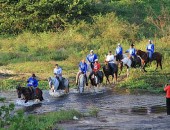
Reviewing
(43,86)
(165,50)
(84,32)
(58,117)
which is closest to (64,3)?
(84,32)

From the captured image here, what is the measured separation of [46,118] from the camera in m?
17.2

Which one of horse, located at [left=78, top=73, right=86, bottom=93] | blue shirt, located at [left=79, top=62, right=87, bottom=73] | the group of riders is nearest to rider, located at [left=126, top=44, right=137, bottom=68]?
the group of riders

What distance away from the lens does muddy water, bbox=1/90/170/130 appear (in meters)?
16.9

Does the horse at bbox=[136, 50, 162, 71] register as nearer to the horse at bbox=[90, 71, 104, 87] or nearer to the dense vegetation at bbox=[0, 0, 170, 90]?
the dense vegetation at bbox=[0, 0, 170, 90]

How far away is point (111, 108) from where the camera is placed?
20703 mm

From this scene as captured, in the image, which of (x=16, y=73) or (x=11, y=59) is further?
(x=11, y=59)

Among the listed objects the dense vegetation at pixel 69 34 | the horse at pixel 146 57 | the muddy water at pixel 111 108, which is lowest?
the muddy water at pixel 111 108

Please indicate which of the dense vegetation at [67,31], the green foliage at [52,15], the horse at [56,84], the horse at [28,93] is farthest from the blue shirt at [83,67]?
the green foliage at [52,15]

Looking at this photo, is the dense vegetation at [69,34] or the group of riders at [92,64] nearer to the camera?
the group of riders at [92,64]

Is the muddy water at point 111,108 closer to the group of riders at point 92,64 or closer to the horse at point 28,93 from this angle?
the horse at point 28,93

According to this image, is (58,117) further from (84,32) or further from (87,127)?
(84,32)

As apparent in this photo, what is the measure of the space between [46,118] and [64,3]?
2712cm

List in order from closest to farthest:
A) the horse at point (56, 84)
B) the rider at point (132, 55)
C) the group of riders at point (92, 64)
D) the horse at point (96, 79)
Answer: the group of riders at point (92, 64)
the horse at point (56, 84)
the horse at point (96, 79)
the rider at point (132, 55)

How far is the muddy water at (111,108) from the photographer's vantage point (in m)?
16.9
